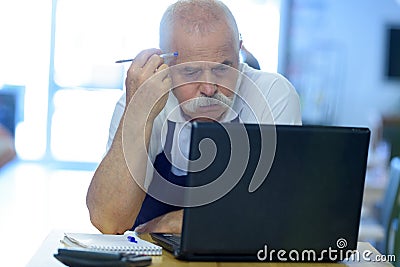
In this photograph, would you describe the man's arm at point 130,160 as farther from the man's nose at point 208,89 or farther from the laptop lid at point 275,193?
the laptop lid at point 275,193

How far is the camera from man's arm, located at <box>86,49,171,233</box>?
6.00ft

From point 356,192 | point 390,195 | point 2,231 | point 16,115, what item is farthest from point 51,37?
point 356,192

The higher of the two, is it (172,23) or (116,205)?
(172,23)

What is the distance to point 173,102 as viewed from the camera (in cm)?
198

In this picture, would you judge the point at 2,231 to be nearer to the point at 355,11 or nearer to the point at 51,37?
the point at 51,37

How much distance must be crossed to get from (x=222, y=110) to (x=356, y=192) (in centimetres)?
43

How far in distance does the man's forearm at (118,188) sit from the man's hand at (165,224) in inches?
2.3

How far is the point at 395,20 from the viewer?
26.1 ft

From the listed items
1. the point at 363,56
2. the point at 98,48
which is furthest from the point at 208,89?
the point at 363,56

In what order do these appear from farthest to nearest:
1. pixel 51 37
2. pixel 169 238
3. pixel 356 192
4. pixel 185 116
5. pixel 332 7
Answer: pixel 332 7 → pixel 51 37 → pixel 185 116 → pixel 169 238 → pixel 356 192

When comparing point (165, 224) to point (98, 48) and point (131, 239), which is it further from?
point (98, 48)

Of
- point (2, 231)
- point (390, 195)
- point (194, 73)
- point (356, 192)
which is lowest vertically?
point (2, 231)

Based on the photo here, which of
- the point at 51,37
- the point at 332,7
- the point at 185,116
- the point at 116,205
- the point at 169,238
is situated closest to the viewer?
the point at 169,238

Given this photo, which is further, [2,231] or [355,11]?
[355,11]
